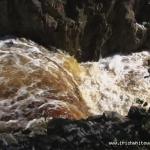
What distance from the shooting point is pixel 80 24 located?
1266 cm

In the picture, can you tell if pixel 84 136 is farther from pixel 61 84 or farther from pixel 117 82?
pixel 117 82

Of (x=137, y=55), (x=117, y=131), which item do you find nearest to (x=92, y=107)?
(x=137, y=55)

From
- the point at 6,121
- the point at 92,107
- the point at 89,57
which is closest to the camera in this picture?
the point at 6,121

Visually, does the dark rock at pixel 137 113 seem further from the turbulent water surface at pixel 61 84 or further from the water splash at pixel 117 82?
the water splash at pixel 117 82

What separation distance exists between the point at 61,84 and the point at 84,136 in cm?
530

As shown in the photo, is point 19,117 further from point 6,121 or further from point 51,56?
point 51,56

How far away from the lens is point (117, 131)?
17.3 ft

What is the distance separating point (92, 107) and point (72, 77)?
2.92 feet

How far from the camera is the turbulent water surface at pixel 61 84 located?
9.28m

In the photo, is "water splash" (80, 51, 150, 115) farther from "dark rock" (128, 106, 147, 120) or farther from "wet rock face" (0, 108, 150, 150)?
"wet rock face" (0, 108, 150, 150)

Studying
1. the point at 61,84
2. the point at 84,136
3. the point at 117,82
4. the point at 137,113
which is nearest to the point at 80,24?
the point at 117,82

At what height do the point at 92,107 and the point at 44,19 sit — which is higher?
the point at 44,19

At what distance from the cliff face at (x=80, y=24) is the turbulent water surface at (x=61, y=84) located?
0.30 m

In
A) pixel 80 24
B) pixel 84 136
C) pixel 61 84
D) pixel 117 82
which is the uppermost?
pixel 84 136
